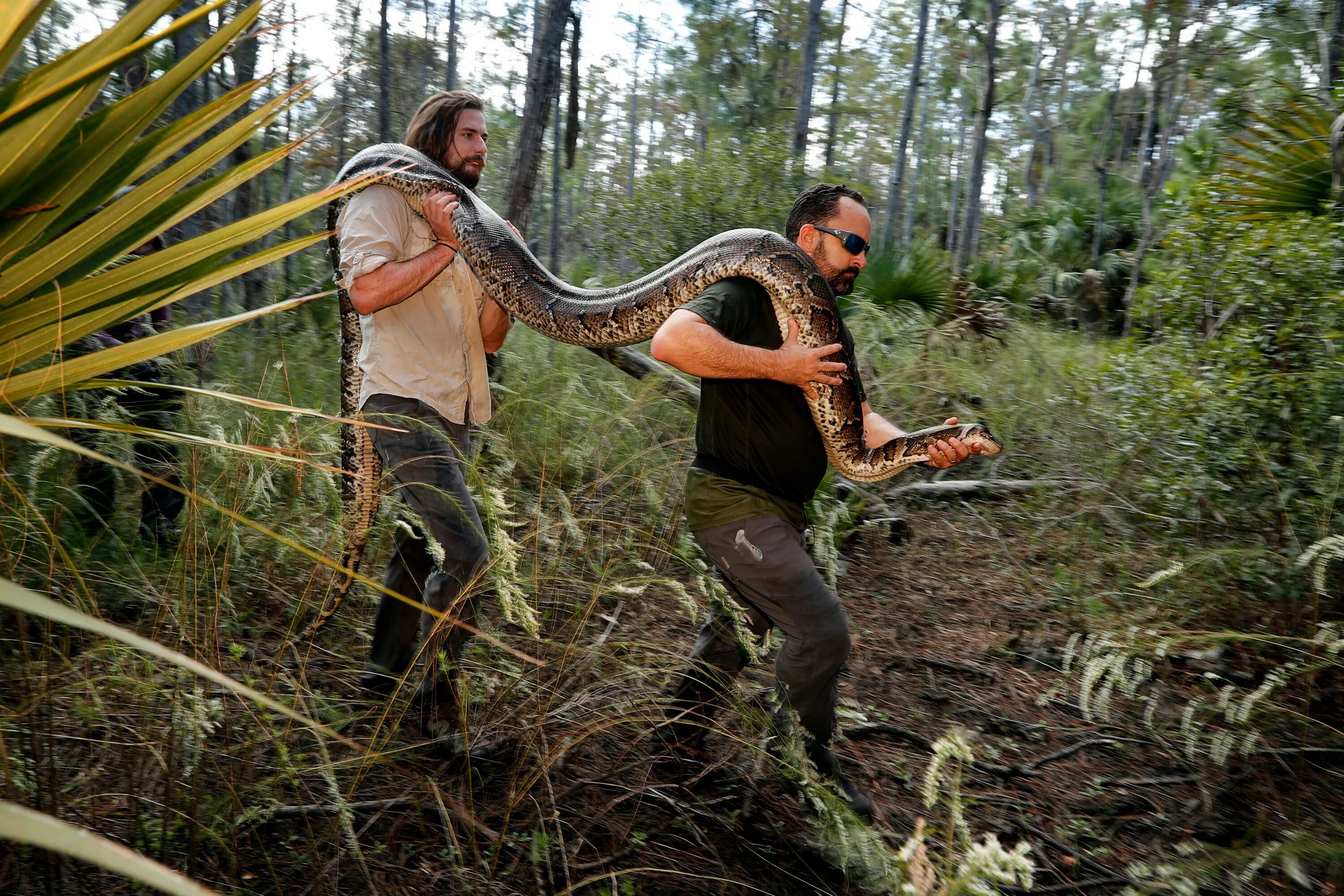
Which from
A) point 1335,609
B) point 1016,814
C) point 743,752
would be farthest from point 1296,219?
point 743,752

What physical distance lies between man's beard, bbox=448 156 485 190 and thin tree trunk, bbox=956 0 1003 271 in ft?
42.5

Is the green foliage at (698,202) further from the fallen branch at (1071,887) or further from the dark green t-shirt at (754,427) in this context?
the fallen branch at (1071,887)

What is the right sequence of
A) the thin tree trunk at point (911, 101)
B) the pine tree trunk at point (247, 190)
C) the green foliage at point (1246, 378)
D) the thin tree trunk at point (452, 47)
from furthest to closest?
the thin tree trunk at point (911, 101) < the thin tree trunk at point (452, 47) < the pine tree trunk at point (247, 190) < the green foliage at point (1246, 378)

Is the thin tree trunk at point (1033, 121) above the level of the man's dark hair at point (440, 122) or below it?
above

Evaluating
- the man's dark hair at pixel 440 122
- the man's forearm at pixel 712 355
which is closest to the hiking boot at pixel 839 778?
the man's forearm at pixel 712 355

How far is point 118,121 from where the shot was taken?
1661mm

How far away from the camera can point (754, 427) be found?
3293mm

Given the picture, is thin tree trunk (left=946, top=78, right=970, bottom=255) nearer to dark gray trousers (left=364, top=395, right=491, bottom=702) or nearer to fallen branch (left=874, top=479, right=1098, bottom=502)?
fallen branch (left=874, top=479, right=1098, bottom=502)

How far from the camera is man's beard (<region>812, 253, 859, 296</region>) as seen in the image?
351 cm

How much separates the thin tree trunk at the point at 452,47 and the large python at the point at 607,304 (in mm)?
19274

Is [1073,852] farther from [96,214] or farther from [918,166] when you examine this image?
[918,166]

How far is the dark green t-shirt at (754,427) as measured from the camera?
10.8 ft

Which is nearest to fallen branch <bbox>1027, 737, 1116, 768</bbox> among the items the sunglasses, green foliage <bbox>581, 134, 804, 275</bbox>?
the sunglasses

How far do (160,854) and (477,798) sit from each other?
982 millimetres
